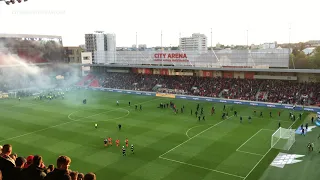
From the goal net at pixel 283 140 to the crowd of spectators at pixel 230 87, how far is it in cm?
1848

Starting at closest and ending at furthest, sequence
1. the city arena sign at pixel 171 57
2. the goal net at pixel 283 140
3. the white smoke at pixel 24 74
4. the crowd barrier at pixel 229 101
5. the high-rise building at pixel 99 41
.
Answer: the goal net at pixel 283 140 → the crowd barrier at pixel 229 101 → the city arena sign at pixel 171 57 → the white smoke at pixel 24 74 → the high-rise building at pixel 99 41

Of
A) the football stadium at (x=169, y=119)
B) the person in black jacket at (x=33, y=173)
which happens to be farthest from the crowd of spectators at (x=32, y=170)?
the football stadium at (x=169, y=119)

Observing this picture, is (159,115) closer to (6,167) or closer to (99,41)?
(6,167)

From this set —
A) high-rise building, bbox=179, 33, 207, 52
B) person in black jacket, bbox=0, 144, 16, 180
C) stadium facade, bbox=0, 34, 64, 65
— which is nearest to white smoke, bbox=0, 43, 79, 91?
stadium facade, bbox=0, 34, 64, 65

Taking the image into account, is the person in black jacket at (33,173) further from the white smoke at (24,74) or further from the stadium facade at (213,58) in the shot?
the white smoke at (24,74)

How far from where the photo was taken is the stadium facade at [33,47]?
221 feet

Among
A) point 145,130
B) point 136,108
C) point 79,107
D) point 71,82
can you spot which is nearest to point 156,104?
point 136,108

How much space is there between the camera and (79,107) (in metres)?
47.1

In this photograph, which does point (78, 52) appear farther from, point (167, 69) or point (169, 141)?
point (169, 141)

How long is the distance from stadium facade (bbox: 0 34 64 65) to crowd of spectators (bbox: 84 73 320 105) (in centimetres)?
1663

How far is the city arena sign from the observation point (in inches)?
2415

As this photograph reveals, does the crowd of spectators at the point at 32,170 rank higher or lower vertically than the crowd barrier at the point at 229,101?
higher

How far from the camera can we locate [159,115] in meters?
40.6

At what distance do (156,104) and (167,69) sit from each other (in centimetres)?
1842
